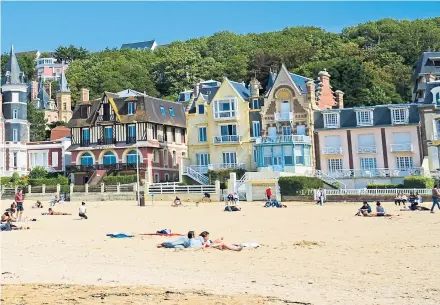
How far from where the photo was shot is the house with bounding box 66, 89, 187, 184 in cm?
5569

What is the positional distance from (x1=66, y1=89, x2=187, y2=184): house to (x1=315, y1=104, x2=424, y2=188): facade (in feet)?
56.9

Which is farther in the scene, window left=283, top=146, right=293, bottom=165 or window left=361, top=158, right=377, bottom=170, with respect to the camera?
window left=283, top=146, right=293, bottom=165

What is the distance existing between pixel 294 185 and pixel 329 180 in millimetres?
6468

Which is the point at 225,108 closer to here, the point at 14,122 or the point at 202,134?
the point at 202,134

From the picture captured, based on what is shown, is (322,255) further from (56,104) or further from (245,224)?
(56,104)

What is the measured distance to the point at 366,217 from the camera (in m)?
27.1

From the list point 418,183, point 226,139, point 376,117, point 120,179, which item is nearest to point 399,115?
point 376,117

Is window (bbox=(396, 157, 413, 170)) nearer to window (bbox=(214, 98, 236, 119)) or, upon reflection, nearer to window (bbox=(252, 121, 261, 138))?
window (bbox=(252, 121, 261, 138))

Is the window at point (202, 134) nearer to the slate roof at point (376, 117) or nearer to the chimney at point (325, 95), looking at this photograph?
the slate roof at point (376, 117)

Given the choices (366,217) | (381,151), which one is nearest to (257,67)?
(381,151)

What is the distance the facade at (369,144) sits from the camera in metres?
46.8

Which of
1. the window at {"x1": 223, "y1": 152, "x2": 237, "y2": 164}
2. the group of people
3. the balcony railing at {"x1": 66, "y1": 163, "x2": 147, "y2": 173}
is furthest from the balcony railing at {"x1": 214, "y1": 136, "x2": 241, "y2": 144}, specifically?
the group of people

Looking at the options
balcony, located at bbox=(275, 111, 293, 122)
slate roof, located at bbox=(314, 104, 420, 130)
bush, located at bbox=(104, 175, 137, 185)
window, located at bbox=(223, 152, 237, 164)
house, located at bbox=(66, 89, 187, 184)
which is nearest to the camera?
slate roof, located at bbox=(314, 104, 420, 130)

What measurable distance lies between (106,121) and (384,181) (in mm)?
28903
